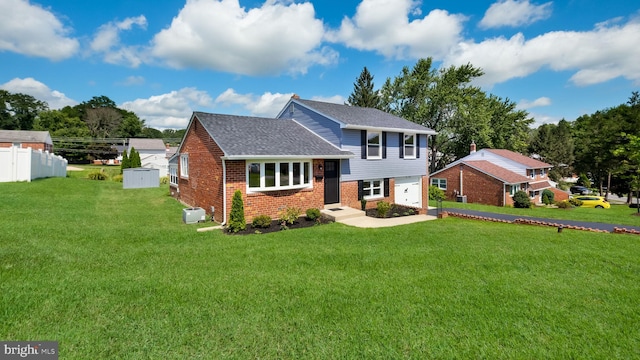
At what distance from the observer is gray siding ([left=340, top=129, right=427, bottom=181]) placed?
15531 millimetres

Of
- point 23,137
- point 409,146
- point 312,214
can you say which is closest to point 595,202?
point 409,146

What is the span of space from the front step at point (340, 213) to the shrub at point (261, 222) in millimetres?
3065

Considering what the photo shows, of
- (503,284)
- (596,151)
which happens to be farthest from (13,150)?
(596,151)

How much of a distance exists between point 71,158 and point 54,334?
66.7 metres

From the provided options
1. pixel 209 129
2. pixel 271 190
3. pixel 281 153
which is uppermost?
pixel 209 129

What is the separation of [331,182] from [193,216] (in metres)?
6.71

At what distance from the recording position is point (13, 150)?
18812mm

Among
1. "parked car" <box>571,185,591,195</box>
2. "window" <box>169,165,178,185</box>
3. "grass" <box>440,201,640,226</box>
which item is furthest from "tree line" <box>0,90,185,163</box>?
"parked car" <box>571,185,591,195</box>

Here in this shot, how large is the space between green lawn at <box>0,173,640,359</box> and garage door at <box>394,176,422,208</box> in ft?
28.5

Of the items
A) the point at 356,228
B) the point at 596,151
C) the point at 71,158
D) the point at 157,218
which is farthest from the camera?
the point at 71,158

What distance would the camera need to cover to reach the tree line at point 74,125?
180 feet

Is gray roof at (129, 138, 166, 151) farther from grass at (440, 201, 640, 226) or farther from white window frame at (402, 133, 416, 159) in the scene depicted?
grass at (440, 201, 640, 226)

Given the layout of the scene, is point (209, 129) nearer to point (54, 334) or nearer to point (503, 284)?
point (54, 334)

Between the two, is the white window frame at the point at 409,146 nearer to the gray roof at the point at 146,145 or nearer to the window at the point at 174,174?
the window at the point at 174,174
